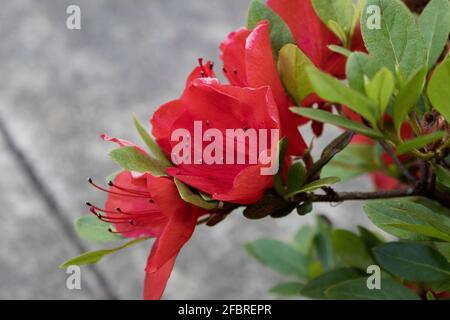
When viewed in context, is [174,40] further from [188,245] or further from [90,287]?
[90,287]

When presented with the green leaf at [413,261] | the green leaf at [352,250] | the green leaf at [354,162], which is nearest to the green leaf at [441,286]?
the green leaf at [413,261]

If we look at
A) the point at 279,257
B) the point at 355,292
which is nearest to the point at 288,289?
the point at 279,257

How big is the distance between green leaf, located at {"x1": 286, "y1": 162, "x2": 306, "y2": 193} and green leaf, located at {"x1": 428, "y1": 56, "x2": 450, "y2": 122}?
0.36ft

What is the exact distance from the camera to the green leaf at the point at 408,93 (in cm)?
39

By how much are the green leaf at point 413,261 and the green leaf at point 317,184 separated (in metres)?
0.08

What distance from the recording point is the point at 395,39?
44cm

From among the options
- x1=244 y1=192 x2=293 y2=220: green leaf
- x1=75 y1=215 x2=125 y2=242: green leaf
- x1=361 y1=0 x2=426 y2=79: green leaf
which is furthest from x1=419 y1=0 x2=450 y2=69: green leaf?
x1=75 y1=215 x2=125 y2=242: green leaf

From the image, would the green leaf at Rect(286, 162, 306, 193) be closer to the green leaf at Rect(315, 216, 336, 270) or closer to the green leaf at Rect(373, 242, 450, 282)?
the green leaf at Rect(373, 242, 450, 282)

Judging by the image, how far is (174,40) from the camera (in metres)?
1.88

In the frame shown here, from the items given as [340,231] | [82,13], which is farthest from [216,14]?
[340,231]

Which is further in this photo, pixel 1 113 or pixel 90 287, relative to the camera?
pixel 1 113

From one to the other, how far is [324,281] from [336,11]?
21 centimetres

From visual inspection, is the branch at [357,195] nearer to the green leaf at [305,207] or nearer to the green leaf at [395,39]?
the green leaf at [305,207]

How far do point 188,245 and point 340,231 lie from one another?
2.84 feet
